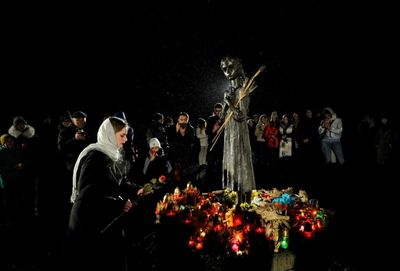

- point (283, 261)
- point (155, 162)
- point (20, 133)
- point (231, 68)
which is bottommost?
point (283, 261)

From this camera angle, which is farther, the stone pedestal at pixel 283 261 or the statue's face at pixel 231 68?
the statue's face at pixel 231 68

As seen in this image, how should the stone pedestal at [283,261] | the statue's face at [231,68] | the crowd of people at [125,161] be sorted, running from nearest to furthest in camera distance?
the crowd of people at [125,161] → the stone pedestal at [283,261] → the statue's face at [231,68]

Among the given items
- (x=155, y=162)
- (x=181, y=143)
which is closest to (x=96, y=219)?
(x=155, y=162)

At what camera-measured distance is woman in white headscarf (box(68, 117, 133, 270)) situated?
334 centimetres

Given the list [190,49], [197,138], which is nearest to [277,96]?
[190,49]

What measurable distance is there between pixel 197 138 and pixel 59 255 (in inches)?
239

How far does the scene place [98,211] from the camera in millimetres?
3373

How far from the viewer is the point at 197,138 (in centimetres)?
1052

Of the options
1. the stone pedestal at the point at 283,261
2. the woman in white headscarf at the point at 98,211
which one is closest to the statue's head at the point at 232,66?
the woman in white headscarf at the point at 98,211

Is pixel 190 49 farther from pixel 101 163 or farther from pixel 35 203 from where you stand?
pixel 101 163

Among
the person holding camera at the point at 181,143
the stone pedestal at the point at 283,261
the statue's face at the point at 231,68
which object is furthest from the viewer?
the person holding camera at the point at 181,143

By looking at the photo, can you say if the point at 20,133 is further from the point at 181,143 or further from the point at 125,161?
the point at 181,143

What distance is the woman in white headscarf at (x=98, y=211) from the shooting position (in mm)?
3344

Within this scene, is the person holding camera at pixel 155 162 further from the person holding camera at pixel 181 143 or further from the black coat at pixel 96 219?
the black coat at pixel 96 219
